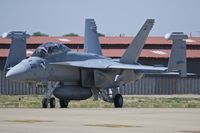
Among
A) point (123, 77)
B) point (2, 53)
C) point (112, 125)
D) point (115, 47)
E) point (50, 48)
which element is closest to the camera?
point (112, 125)

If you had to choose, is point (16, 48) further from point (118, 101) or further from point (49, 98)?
point (49, 98)

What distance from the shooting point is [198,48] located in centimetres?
9419

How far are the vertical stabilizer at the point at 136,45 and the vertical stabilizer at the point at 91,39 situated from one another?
18.8 ft

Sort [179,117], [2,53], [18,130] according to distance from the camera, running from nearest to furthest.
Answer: [18,130], [179,117], [2,53]

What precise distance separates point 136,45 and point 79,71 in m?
4.69

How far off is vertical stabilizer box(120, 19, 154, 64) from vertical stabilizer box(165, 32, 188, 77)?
184cm

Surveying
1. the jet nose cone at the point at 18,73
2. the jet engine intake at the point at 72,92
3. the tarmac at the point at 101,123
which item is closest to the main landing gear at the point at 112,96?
the jet engine intake at the point at 72,92

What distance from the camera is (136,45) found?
44.5m

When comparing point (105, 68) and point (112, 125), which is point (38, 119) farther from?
point (105, 68)

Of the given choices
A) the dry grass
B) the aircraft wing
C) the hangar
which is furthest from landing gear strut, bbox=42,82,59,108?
the hangar

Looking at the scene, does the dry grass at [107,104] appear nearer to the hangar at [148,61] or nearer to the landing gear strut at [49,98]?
Answer: the landing gear strut at [49,98]

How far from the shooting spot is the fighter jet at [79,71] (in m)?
38.5

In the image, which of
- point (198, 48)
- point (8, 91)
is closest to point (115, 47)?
point (198, 48)

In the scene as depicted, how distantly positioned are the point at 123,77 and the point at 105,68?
144cm
